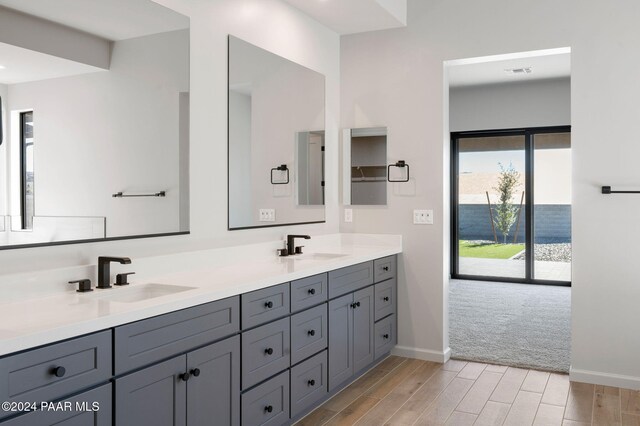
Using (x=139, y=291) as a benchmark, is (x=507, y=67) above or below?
above

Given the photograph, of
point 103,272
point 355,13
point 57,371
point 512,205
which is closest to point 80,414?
point 57,371

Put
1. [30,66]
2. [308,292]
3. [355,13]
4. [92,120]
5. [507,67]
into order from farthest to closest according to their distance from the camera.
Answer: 1. [507,67]
2. [355,13]
3. [308,292]
4. [92,120]
5. [30,66]

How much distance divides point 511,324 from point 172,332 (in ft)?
12.7

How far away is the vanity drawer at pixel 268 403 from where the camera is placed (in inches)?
96.4

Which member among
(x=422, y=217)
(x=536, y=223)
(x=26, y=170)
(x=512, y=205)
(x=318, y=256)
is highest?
(x=26, y=170)

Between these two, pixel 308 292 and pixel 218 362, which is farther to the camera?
pixel 308 292

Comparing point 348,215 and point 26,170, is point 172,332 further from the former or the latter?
point 348,215

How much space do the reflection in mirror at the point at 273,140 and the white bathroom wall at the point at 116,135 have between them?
472 millimetres

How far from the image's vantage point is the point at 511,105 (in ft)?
23.9

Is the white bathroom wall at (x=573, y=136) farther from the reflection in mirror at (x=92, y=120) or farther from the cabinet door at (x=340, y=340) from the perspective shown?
the reflection in mirror at (x=92, y=120)

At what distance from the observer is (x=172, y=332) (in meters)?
2.03

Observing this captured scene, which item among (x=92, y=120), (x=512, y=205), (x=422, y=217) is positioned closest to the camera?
(x=92, y=120)

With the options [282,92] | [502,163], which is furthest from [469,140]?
[282,92]

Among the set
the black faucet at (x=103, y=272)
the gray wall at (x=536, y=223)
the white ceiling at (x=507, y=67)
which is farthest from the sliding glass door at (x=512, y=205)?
the black faucet at (x=103, y=272)
